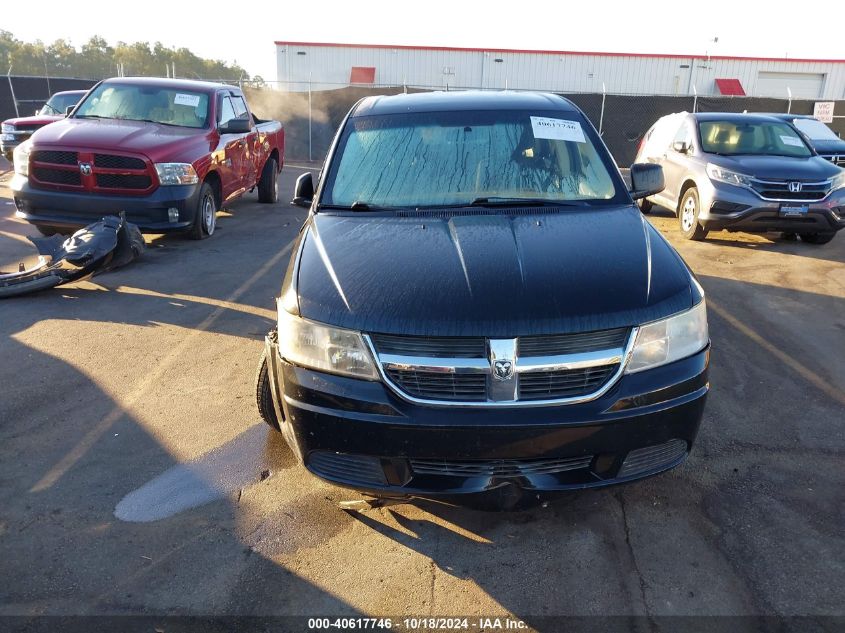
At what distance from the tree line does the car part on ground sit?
142 feet

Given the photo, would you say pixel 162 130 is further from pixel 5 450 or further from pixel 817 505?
pixel 817 505

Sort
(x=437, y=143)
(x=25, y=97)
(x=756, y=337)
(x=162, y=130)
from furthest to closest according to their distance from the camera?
(x=25, y=97), (x=162, y=130), (x=756, y=337), (x=437, y=143)

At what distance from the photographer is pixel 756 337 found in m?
5.43

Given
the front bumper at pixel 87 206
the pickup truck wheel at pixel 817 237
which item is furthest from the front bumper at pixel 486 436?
the pickup truck wheel at pixel 817 237

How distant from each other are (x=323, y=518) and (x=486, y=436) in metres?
1.02

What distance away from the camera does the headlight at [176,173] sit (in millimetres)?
7512

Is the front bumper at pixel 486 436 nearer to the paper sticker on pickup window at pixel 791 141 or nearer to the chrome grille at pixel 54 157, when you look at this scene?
the chrome grille at pixel 54 157

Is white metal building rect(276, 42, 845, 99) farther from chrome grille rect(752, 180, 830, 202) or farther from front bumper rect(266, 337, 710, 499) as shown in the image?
front bumper rect(266, 337, 710, 499)

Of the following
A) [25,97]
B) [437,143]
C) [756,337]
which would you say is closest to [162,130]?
[437,143]

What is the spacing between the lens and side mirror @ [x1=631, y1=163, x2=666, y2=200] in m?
4.30

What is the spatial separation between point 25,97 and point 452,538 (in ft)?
85.2

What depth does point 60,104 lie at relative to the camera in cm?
1524

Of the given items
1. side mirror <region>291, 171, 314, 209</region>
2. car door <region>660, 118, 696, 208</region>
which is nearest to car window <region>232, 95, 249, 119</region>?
side mirror <region>291, 171, 314, 209</region>

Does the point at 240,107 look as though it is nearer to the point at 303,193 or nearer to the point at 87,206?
the point at 87,206
